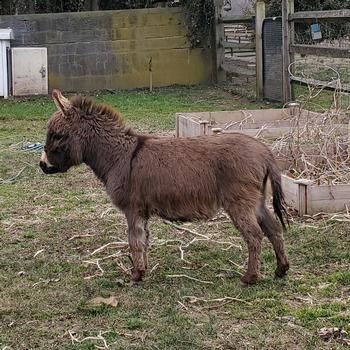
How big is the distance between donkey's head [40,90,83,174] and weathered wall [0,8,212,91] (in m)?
12.9

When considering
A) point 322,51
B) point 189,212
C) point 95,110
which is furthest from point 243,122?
point 189,212

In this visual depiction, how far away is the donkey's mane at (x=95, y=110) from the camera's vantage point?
17.1 feet

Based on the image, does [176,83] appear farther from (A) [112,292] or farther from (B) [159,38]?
(A) [112,292]

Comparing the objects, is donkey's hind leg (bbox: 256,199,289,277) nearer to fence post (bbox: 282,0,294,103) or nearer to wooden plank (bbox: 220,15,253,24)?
fence post (bbox: 282,0,294,103)

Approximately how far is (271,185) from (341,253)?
34.7 inches

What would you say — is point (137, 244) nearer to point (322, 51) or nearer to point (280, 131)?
point (280, 131)

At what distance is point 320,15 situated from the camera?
475 inches

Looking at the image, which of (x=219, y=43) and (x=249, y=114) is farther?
(x=219, y=43)

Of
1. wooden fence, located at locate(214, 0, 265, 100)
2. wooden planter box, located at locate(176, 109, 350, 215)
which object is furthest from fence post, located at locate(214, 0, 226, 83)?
wooden planter box, located at locate(176, 109, 350, 215)

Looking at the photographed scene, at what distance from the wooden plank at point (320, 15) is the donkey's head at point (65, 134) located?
714 centimetres

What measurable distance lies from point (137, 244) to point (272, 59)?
10123 millimetres

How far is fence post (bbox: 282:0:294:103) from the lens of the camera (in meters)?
13.4

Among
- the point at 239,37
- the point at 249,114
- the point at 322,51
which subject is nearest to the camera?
the point at 249,114


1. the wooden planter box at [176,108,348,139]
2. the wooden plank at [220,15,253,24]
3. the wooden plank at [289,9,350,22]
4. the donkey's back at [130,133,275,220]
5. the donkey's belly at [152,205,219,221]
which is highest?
the wooden plank at [220,15,253,24]
